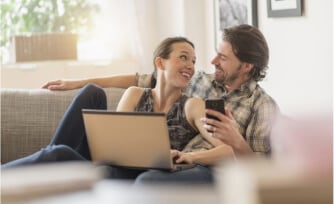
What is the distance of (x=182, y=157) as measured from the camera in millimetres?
1956

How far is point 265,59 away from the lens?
2.25 m

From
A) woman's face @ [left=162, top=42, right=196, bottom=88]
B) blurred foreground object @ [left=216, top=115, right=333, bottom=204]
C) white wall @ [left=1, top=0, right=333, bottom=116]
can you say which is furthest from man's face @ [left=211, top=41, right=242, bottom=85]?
blurred foreground object @ [left=216, top=115, right=333, bottom=204]

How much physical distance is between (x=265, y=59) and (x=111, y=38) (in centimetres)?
234

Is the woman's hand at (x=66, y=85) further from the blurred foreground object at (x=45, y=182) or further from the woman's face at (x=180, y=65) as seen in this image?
the blurred foreground object at (x=45, y=182)

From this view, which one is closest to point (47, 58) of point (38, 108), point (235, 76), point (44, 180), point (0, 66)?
point (0, 66)

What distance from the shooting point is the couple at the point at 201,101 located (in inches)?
78.6

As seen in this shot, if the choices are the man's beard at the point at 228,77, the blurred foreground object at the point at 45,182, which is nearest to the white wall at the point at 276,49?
the man's beard at the point at 228,77

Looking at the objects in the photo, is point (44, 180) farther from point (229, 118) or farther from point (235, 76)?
point (235, 76)

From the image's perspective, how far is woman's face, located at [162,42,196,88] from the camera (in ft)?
7.41

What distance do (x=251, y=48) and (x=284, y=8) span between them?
0.54 m

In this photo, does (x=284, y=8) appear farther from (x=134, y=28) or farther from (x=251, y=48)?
(x=134, y=28)

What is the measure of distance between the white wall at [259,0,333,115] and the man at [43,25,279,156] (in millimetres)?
122

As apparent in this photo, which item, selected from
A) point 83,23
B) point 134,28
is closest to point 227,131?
point 134,28

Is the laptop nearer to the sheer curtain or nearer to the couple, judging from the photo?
the couple
